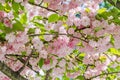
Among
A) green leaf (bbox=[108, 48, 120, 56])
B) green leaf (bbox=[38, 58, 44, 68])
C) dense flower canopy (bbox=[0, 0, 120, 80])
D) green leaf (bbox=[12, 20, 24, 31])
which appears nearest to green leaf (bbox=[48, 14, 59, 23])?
dense flower canopy (bbox=[0, 0, 120, 80])

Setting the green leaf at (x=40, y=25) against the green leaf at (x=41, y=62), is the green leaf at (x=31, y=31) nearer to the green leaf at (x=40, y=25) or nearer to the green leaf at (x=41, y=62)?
the green leaf at (x=40, y=25)

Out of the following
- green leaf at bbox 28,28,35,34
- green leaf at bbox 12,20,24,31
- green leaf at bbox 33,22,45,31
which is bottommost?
green leaf at bbox 28,28,35,34

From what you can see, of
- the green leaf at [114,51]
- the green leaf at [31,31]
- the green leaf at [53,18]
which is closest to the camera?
the green leaf at [53,18]

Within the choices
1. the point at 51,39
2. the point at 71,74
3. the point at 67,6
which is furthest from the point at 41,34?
the point at 71,74

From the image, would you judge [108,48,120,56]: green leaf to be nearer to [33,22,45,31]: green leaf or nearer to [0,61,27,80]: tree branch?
[33,22,45,31]: green leaf

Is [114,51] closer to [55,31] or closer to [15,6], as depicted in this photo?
[55,31]

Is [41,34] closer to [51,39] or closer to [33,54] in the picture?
[51,39]

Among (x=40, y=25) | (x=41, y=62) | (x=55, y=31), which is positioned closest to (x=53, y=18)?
(x=55, y=31)

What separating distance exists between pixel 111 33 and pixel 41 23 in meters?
0.66

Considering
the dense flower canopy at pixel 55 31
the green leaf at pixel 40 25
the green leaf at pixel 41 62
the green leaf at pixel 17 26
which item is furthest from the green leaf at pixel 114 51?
the green leaf at pixel 17 26

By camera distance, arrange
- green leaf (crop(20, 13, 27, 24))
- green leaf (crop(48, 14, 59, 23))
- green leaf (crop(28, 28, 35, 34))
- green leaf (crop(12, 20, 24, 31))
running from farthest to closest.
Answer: green leaf (crop(20, 13, 27, 24)) < green leaf (crop(28, 28, 35, 34)) < green leaf (crop(48, 14, 59, 23)) < green leaf (crop(12, 20, 24, 31))

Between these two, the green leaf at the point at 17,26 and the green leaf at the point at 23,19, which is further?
the green leaf at the point at 23,19

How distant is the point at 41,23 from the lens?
11.9ft

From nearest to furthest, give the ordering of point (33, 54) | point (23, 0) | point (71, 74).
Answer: point (23, 0) < point (33, 54) < point (71, 74)
